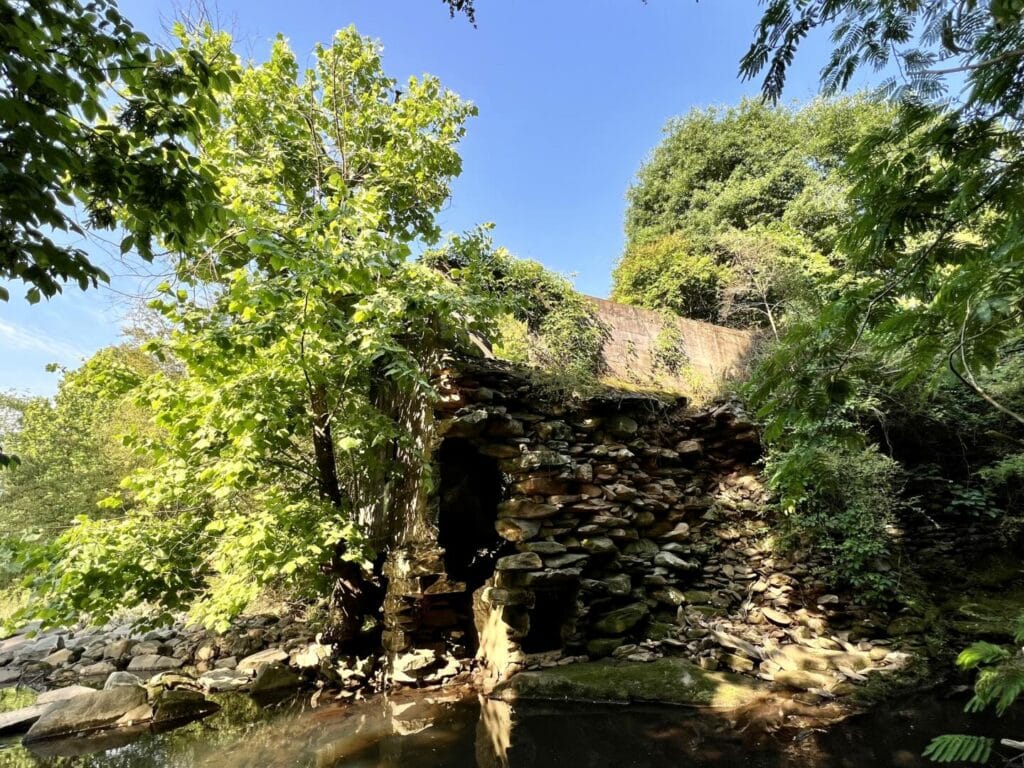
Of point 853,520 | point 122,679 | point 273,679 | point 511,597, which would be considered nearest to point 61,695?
point 122,679

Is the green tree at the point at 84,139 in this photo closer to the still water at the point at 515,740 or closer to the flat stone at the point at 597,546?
the still water at the point at 515,740

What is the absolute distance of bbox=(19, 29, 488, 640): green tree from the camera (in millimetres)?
3871

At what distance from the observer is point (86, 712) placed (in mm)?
4652

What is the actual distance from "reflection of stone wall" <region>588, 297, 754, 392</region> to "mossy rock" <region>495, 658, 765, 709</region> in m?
3.72

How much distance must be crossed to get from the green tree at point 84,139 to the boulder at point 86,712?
4.94 m

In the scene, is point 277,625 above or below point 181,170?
below

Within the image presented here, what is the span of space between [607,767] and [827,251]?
9.77 metres

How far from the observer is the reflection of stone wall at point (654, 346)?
23.9ft

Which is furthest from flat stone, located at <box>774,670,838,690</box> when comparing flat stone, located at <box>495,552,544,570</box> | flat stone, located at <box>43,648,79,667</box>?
flat stone, located at <box>43,648,79,667</box>

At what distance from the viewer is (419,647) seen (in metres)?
5.44

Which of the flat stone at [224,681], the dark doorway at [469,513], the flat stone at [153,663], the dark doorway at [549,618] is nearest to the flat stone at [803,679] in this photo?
the dark doorway at [549,618]

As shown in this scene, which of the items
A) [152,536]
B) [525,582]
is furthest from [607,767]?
[152,536]

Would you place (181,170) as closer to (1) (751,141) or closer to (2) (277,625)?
(2) (277,625)

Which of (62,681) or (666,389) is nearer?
(62,681)
